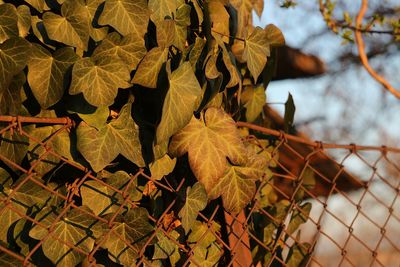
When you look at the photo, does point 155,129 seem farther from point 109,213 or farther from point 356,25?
point 356,25

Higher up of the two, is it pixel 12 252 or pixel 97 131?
pixel 97 131

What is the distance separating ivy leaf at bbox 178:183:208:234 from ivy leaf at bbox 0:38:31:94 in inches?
19.1

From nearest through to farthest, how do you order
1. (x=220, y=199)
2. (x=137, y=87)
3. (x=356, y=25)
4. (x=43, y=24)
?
1. (x=43, y=24)
2. (x=137, y=87)
3. (x=220, y=199)
4. (x=356, y=25)

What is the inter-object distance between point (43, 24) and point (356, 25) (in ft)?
9.00

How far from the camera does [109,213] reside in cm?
141

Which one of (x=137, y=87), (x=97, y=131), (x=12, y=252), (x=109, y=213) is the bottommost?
(x=12, y=252)

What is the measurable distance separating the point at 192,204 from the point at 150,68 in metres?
0.34

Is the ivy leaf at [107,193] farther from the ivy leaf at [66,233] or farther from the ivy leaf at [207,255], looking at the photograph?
the ivy leaf at [207,255]

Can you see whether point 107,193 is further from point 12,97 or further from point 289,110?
point 289,110

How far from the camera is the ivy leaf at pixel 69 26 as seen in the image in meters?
1.37

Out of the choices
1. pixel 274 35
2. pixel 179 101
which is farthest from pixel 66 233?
pixel 274 35

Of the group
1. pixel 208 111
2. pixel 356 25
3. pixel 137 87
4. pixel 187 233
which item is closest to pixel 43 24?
pixel 137 87

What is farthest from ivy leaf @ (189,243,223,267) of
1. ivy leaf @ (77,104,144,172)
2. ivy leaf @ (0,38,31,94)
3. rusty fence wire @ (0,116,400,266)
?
ivy leaf @ (0,38,31,94)

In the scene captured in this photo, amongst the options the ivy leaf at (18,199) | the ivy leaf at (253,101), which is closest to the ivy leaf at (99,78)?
the ivy leaf at (18,199)
